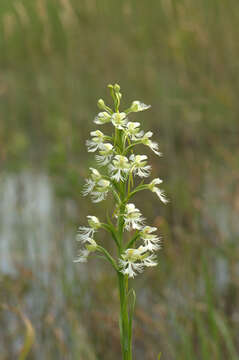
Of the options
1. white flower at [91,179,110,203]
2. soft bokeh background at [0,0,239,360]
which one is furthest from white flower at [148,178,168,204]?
soft bokeh background at [0,0,239,360]

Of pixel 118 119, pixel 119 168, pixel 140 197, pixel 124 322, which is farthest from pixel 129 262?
pixel 140 197

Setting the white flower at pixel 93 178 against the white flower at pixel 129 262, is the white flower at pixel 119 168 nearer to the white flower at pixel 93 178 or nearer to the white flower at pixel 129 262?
the white flower at pixel 93 178

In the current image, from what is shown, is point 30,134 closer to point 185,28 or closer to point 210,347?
point 185,28

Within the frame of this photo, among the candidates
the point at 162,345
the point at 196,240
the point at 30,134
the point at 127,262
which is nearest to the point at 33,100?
the point at 30,134

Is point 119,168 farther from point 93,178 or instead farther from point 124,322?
point 124,322

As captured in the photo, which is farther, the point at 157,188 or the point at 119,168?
the point at 157,188

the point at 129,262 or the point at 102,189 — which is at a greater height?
the point at 102,189

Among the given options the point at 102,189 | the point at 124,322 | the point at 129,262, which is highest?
the point at 102,189

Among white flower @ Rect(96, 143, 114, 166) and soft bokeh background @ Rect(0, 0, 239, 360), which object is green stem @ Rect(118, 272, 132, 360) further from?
soft bokeh background @ Rect(0, 0, 239, 360)
